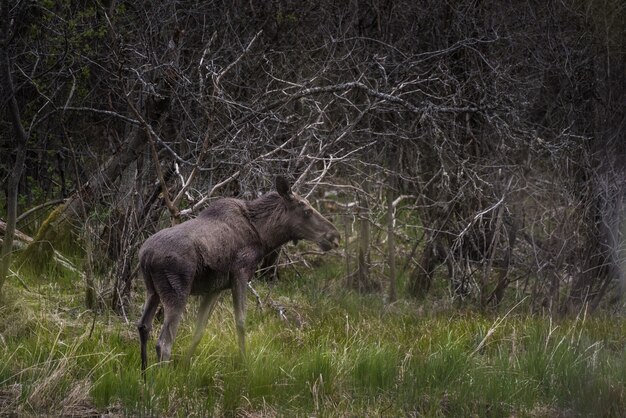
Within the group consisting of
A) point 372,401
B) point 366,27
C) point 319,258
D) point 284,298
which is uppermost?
point 366,27

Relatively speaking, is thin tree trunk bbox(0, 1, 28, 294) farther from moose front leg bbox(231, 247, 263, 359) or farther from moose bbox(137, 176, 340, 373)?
moose front leg bbox(231, 247, 263, 359)

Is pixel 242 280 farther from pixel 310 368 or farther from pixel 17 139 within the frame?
pixel 17 139

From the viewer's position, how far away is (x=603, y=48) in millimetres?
11969

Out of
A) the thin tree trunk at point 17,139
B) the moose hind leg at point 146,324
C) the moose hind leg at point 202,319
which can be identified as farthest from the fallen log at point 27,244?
the moose hind leg at point 146,324

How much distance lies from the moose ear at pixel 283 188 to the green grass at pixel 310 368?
1283mm

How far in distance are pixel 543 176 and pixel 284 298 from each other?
13.2ft

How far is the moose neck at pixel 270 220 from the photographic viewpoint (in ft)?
26.9

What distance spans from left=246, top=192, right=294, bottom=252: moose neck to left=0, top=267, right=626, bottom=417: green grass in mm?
939

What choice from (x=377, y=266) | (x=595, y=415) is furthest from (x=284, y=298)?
(x=595, y=415)

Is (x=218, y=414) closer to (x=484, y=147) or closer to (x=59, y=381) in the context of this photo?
(x=59, y=381)

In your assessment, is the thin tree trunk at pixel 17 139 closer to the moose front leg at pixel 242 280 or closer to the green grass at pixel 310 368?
the green grass at pixel 310 368

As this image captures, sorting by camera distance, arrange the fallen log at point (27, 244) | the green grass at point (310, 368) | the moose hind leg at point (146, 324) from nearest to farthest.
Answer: the green grass at point (310, 368)
the moose hind leg at point (146, 324)
the fallen log at point (27, 244)

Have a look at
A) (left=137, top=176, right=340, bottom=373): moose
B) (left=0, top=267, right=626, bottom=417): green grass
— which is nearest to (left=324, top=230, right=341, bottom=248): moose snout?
(left=137, top=176, right=340, bottom=373): moose

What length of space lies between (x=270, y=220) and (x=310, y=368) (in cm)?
119
